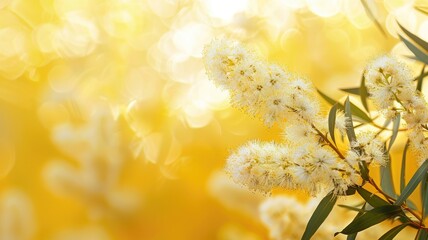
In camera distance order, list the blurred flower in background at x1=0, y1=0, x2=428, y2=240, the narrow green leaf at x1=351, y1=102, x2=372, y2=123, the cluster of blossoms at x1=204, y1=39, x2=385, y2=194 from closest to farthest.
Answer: the cluster of blossoms at x1=204, y1=39, x2=385, y2=194 < the narrow green leaf at x1=351, y1=102, x2=372, y2=123 < the blurred flower in background at x1=0, y1=0, x2=428, y2=240

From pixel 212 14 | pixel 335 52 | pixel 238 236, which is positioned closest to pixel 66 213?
pixel 238 236

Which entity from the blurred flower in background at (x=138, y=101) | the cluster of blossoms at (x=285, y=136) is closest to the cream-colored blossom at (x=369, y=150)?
the cluster of blossoms at (x=285, y=136)

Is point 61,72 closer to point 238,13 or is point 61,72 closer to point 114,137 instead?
point 114,137

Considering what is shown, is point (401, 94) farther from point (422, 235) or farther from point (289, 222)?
point (289, 222)

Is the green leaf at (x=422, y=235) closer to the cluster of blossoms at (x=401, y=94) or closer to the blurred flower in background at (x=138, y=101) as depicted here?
the cluster of blossoms at (x=401, y=94)

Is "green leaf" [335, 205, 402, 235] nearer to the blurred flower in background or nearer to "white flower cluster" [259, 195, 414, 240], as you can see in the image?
"white flower cluster" [259, 195, 414, 240]

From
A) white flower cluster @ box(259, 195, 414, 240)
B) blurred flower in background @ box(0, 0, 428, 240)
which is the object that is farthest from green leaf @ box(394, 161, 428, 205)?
blurred flower in background @ box(0, 0, 428, 240)
